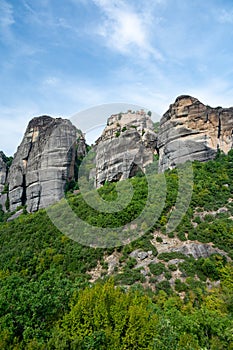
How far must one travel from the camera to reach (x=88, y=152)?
183 feet

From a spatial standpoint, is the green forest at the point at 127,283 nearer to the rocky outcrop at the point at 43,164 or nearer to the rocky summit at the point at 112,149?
the rocky summit at the point at 112,149

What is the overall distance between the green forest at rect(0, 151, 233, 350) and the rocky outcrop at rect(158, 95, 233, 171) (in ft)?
6.55

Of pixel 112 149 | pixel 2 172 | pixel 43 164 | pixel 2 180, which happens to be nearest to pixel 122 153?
pixel 112 149

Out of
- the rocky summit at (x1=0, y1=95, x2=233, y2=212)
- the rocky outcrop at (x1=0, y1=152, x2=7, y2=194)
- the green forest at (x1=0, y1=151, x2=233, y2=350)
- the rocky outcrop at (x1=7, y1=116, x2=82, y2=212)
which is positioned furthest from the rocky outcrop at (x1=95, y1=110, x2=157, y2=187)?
the rocky outcrop at (x1=0, y1=152, x2=7, y2=194)

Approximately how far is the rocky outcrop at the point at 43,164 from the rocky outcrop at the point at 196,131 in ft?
46.4

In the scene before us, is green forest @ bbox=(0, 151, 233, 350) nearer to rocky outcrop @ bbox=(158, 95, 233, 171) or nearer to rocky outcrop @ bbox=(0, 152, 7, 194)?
rocky outcrop @ bbox=(158, 95, 233, 171)

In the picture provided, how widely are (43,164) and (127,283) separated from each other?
26.5 meters

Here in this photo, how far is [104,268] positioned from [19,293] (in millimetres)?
8656

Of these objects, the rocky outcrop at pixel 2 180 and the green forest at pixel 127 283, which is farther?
the rocky outcrop at pixel 2 180

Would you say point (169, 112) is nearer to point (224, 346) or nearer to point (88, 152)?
point (88, 152)

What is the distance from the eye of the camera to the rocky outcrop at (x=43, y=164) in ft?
129

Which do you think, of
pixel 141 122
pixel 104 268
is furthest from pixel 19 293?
pixel 141 122

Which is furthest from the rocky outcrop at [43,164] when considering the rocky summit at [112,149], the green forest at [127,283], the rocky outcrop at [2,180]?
the green forest at [127,283]

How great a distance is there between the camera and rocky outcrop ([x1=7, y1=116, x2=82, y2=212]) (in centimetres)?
3938
